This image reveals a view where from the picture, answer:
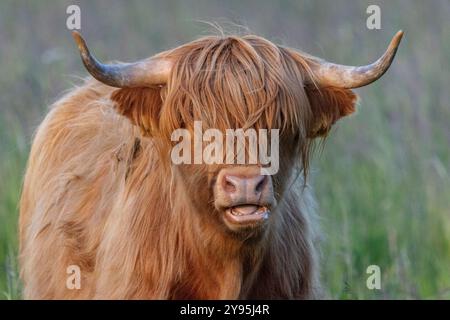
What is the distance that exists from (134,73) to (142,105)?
0.17 m

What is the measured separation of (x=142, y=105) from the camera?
5.54 meters

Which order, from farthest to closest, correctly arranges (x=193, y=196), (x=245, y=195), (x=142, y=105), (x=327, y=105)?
(x=327, y=105), (x=142, y=105), (x=193, y=196), (x=245, y=195)

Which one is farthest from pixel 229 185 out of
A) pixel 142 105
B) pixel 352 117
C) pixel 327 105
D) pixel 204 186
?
pixel 352 117

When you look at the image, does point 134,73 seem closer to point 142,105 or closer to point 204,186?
point 142,105

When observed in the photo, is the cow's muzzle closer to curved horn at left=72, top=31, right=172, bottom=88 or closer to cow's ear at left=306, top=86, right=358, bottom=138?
curved horn at left=72, top=31, right=172, bottom=88

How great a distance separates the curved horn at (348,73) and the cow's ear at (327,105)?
5 centimetres

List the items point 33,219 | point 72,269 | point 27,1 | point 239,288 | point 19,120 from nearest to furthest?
point 239,288 < point 72,269 < point 33,219 < point 19,120 < point 27,1

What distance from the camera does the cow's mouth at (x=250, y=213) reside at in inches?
199

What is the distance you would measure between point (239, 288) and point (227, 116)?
0.78m

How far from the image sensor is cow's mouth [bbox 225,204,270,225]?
5.04 m

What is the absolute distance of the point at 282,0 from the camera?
42.5 feet

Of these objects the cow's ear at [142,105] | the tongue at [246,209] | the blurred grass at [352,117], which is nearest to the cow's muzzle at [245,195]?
the tongue at [246,209]
